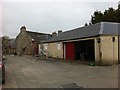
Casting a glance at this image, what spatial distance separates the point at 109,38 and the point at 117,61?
8.15 feet

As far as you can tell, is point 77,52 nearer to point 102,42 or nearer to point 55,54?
point 55,54

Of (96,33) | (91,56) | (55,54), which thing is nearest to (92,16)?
(55,54)

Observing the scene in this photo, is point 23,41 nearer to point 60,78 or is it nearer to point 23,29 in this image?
point 23,29

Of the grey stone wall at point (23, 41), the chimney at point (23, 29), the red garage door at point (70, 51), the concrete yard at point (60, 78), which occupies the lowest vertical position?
the concrete yard at point (60, 78)

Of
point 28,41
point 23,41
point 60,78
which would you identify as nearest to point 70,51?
point 60,78

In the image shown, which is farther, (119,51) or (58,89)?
(119,51)

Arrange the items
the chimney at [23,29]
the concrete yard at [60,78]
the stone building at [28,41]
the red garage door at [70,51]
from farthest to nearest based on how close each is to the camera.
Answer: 1. the chimney at [23,29]
2. the stone building at [28,41]
3. the red garage door at [70,51]
4. the concrete yard at [60,78]

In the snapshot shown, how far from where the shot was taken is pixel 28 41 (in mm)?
61938

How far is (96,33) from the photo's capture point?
23.6 meters

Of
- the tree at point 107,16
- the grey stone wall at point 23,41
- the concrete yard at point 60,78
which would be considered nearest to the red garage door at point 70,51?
the concrete yard at point 60,78

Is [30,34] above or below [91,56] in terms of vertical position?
above

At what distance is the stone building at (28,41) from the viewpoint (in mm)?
58188

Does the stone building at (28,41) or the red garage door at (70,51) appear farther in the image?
the stone building at (28,41)

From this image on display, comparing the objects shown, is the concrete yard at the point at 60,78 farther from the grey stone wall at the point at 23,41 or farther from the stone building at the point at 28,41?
the grey stone wall at the point at 23,41
